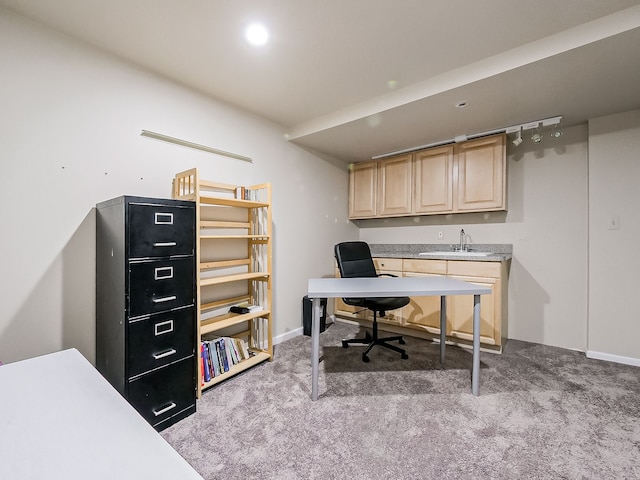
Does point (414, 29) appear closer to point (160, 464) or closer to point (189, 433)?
point (160, 464)

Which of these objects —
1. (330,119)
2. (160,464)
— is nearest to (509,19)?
(330,119)

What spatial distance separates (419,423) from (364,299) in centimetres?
113

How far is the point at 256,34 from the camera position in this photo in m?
1.82

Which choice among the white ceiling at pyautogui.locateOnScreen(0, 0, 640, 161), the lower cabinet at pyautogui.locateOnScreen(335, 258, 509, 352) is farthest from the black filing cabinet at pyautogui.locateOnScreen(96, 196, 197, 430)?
the lower cabinet at pyautogui.locateOnScreen(335, 258, 509, 352)

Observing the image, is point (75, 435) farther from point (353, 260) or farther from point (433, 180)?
point (433, 180)

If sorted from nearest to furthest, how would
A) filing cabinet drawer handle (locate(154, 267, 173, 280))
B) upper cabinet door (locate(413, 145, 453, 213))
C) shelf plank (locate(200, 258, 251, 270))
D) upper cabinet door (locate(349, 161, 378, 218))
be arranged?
filing cabinet drawer handle (locate(154, 267, 173, 280)), shelf plank (locate(200, 258, 251, 270)), upper cabinet door (locate(413, 145, 453, 213)), upper cabinet door (locate(349, 161, 378, 218))

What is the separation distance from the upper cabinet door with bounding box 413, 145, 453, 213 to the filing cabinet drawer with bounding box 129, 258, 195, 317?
285 centimetres

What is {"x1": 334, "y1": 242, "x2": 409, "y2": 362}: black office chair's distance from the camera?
8.73 ft

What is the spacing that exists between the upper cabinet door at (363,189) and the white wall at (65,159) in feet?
7.40

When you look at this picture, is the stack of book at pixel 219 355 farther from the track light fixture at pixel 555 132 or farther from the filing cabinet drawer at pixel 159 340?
the track light fixture at pixel 555 132

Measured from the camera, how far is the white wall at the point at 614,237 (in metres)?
2.54

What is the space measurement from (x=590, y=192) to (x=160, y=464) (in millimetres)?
3769

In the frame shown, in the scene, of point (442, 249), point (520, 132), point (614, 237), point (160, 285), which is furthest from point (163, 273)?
point (614, 237)

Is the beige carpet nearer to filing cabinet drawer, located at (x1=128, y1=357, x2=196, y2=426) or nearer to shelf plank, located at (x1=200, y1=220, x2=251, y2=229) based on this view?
filing cabinet drawer, located at (x1=128, y1=357, x2=196, y2=426)
